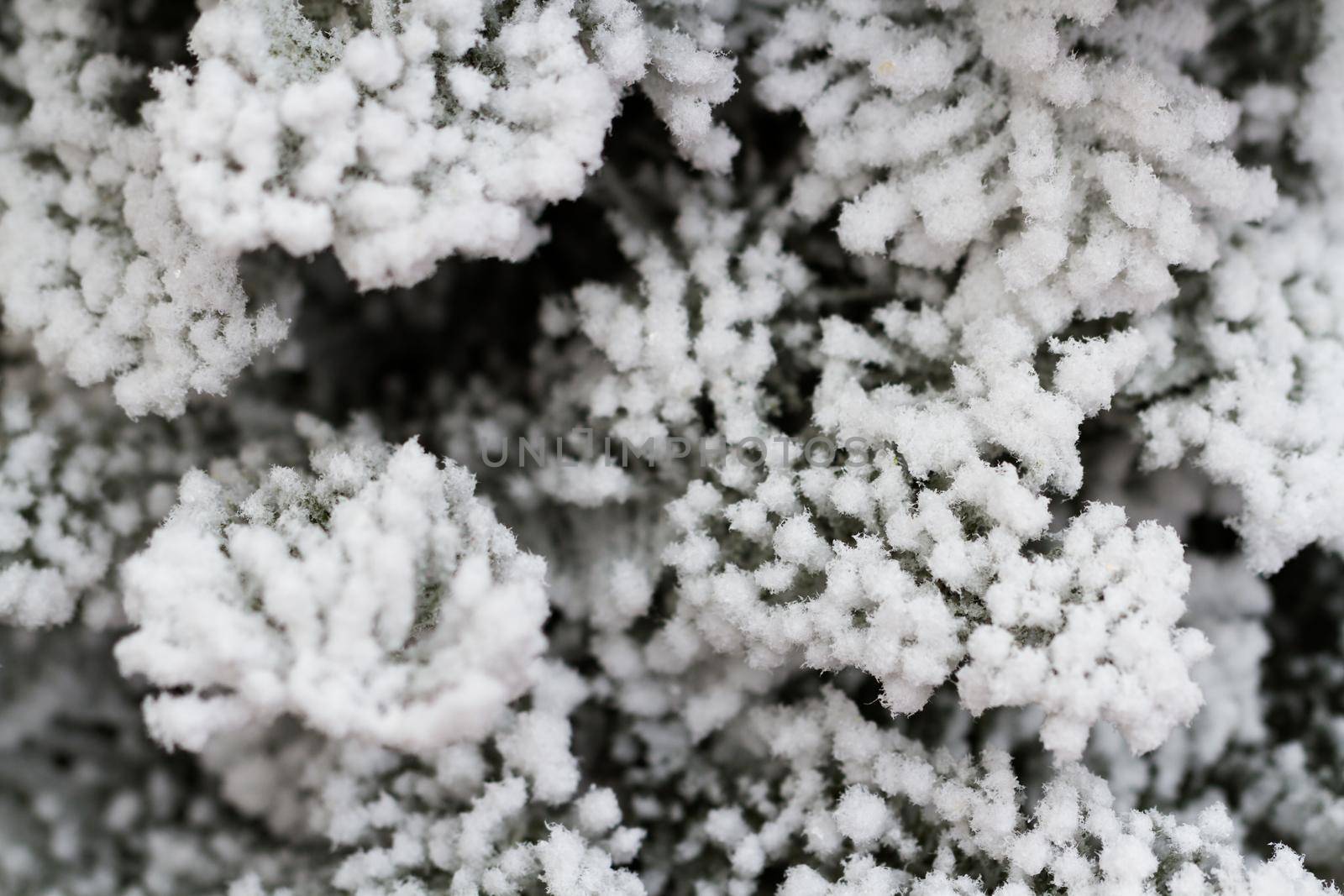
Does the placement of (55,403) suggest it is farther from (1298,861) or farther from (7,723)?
(1298,861)

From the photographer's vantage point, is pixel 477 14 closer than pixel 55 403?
Yes

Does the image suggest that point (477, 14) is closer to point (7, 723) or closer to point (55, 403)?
point (55, 403)

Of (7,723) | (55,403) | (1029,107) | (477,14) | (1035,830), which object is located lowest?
(7,723)

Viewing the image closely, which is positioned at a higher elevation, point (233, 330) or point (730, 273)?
point (730, 273)

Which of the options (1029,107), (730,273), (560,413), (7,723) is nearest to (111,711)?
(7,723)

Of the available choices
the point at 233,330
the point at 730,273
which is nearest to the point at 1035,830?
the point at 730,273

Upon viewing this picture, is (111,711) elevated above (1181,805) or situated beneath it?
situated beneath
